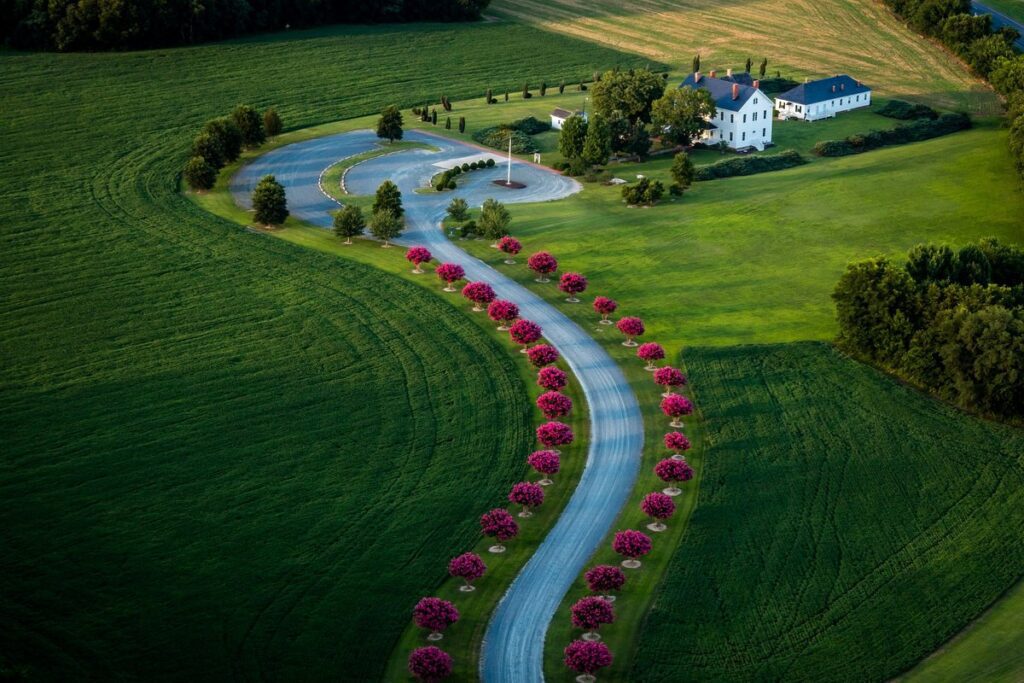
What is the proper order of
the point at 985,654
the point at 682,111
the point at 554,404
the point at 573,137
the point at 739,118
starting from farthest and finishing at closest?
the point at 739,118 < the point at 682,111 < the point at 573,137 < the point at 554,404 < the point at 985,654

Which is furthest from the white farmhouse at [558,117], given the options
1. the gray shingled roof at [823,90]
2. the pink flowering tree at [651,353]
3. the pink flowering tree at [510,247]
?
the pink flowering tree at [651,353]

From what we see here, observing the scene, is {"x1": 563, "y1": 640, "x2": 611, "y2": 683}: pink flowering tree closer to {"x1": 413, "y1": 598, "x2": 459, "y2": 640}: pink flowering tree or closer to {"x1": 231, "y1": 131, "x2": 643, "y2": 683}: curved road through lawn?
{"x1": 231, "y1": 131, "x2": 643, "y2": 683}: curved road through lawn

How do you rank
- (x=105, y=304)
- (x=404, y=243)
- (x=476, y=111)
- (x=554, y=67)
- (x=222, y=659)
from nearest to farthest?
(x=222, y=659)
(x=105, y=304)
(x=404, y=243)
(x=476, y=111)
(x=554, y=67)

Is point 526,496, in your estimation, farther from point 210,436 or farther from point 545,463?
point 210,436

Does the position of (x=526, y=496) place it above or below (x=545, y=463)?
below

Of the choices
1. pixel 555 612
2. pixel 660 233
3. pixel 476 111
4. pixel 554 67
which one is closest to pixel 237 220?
pixel 660 233

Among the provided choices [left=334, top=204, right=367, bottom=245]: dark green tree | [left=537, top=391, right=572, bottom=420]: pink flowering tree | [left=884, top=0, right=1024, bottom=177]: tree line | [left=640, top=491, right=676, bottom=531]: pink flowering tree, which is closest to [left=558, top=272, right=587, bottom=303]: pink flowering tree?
[left=537, top=391, right=572, bottom=420]: pink flowering tree

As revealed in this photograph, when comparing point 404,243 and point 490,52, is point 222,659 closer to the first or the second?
point 404,243

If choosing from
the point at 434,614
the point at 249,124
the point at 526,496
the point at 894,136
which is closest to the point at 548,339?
the point at 526,496

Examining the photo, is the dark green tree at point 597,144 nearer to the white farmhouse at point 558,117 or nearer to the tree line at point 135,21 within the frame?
the white farmhouse at point 558,117
